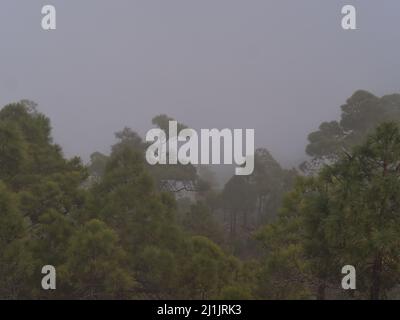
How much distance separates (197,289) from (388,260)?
175 inches

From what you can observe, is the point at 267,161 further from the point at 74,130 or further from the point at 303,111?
→ the point at 74,130

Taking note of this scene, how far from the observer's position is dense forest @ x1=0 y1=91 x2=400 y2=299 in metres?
8.53

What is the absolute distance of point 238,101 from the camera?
140 metres

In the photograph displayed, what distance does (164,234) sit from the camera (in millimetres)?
11266

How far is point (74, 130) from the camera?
125188mm

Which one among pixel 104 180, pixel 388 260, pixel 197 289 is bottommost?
pixel 197 289

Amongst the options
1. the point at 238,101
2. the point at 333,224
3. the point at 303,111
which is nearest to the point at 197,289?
the point at 333,224

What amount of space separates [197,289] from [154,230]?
6.22 ft

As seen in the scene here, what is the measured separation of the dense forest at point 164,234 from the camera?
336 inches

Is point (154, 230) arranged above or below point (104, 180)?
below

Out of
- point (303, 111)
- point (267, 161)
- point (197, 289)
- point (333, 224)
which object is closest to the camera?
point (333, 224)

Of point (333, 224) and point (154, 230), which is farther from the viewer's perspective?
point (154, 230)
